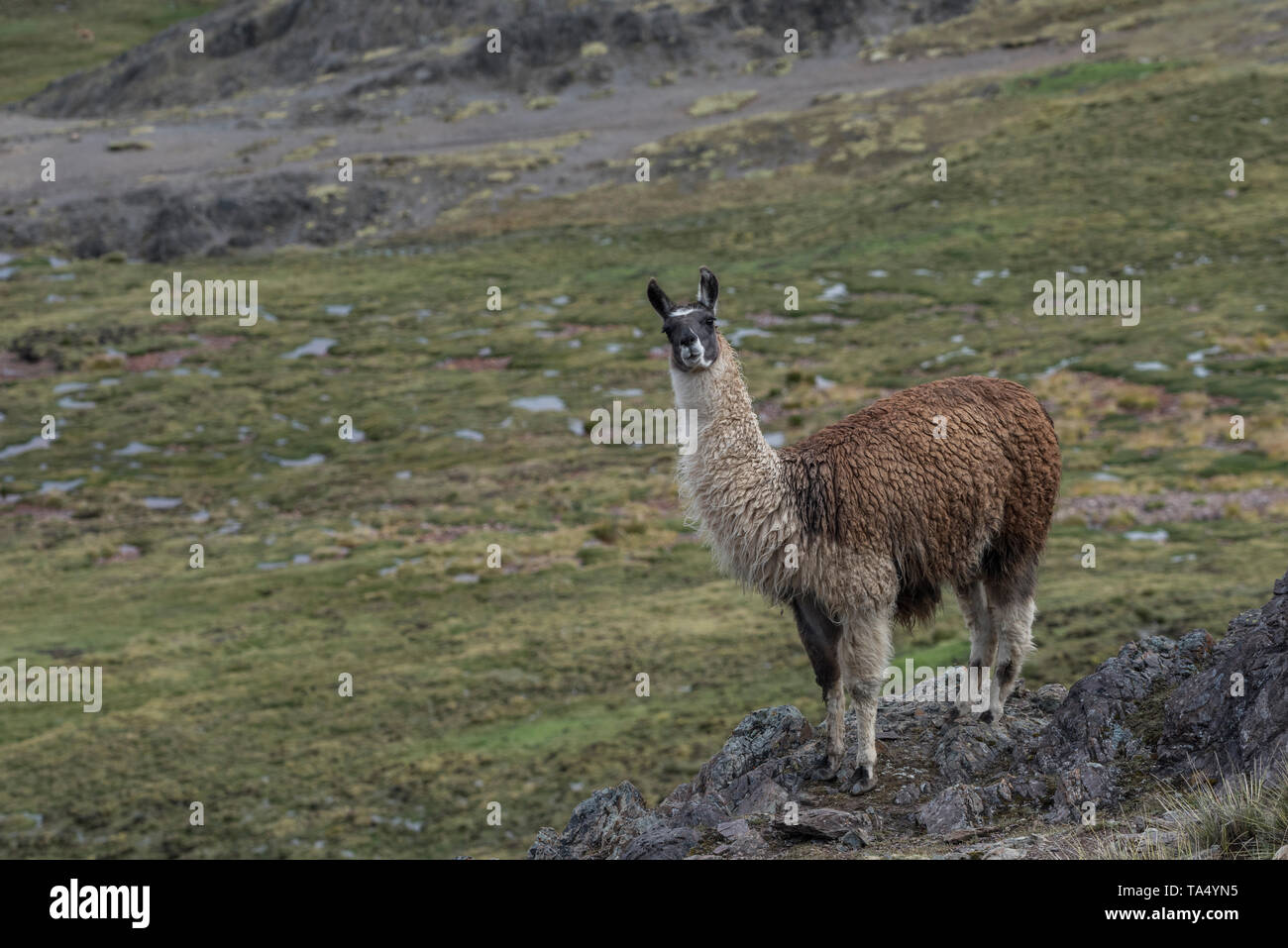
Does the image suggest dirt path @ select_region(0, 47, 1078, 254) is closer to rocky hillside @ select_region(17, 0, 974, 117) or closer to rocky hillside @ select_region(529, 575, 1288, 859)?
rocky hillside @ select_region(17, 0, 974, 117)

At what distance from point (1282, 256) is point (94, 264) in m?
68.2

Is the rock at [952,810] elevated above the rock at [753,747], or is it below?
above

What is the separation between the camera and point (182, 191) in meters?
87.3

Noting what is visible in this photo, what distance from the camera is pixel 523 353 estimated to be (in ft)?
191

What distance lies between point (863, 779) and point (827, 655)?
1.08 metres

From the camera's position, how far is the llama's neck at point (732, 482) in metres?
10.1

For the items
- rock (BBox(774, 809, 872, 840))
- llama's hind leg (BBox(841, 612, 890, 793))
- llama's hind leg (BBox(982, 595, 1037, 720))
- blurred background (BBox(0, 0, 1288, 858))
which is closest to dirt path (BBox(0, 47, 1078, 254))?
blurred background (BBox(0, 0, 1288, 858))

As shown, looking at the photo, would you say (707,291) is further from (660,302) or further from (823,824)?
(823,824)

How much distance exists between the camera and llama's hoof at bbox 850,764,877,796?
Answer: 399 inches

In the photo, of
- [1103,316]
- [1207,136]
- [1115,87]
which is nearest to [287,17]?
[1115,87]

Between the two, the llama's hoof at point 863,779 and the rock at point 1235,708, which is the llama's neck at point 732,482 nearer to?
the llama's hoof at point 863,779

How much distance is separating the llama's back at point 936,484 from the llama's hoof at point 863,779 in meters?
1.40

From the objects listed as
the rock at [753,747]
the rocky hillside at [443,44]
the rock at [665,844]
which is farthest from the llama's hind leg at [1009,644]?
the rocky hillside at [443,44]
